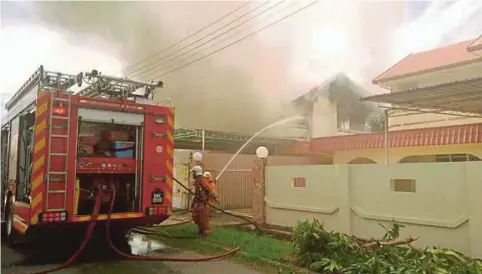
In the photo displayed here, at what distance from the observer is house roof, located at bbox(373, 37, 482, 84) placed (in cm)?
1217

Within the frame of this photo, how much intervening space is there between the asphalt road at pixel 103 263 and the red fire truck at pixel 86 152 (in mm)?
438

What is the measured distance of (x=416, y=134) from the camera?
1060cm

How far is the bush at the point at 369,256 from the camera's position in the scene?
431 cm

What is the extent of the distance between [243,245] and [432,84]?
951 cm

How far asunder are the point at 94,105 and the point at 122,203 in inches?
61.2

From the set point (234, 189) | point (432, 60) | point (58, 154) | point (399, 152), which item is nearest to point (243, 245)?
point (58, 154)

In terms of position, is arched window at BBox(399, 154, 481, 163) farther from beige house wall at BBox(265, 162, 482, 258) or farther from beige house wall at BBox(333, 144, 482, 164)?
beige house wall at BBox(265, 162, 482, 258)

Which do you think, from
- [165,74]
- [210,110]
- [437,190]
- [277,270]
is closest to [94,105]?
[277,270]

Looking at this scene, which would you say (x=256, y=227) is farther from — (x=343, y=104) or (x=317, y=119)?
(x=343, y=104)

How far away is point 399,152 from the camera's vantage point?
11328 millimetres

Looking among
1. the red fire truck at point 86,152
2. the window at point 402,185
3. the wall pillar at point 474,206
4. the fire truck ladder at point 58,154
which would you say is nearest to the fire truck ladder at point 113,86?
the red fire truck at point 86,152

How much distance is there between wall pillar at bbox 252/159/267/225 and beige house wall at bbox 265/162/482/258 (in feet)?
0.83

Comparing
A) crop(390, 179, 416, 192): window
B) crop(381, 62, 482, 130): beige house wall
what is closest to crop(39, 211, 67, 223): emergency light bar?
crop(390, 179, 416, 192): window

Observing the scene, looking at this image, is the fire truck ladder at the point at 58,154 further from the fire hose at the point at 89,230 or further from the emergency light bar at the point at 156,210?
the emergency light bar at the point at 156,210
